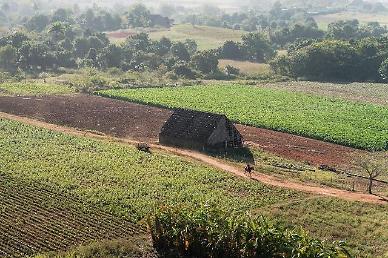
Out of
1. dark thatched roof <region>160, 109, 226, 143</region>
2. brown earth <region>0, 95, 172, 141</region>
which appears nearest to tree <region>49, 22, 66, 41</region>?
brown earth <region>0, 95, 172, 141</region>

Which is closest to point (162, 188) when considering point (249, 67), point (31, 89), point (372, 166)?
point (372, 166)

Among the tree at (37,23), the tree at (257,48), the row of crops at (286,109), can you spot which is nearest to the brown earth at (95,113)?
the row of crops at (286,109)

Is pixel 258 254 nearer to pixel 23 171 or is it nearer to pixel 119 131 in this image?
pixel 23 171

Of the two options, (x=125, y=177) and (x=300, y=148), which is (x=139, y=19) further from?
(x=125, y=177)

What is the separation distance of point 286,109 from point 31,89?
117 feet

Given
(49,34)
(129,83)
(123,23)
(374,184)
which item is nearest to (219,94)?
(129,83)

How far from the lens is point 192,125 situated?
48.9 meters

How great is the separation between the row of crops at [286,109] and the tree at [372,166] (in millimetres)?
3635

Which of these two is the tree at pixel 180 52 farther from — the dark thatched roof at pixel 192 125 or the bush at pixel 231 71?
the dark thatched roof at pixel 192 125

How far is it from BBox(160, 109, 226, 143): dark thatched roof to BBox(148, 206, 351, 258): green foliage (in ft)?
63.8

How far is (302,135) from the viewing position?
55.0 m

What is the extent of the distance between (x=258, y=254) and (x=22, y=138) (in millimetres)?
31018

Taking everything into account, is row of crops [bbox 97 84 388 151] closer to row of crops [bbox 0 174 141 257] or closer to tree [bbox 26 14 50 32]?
row of crops [bbox 0 174 141 257]

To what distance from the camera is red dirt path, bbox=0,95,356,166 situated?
49438 mm
